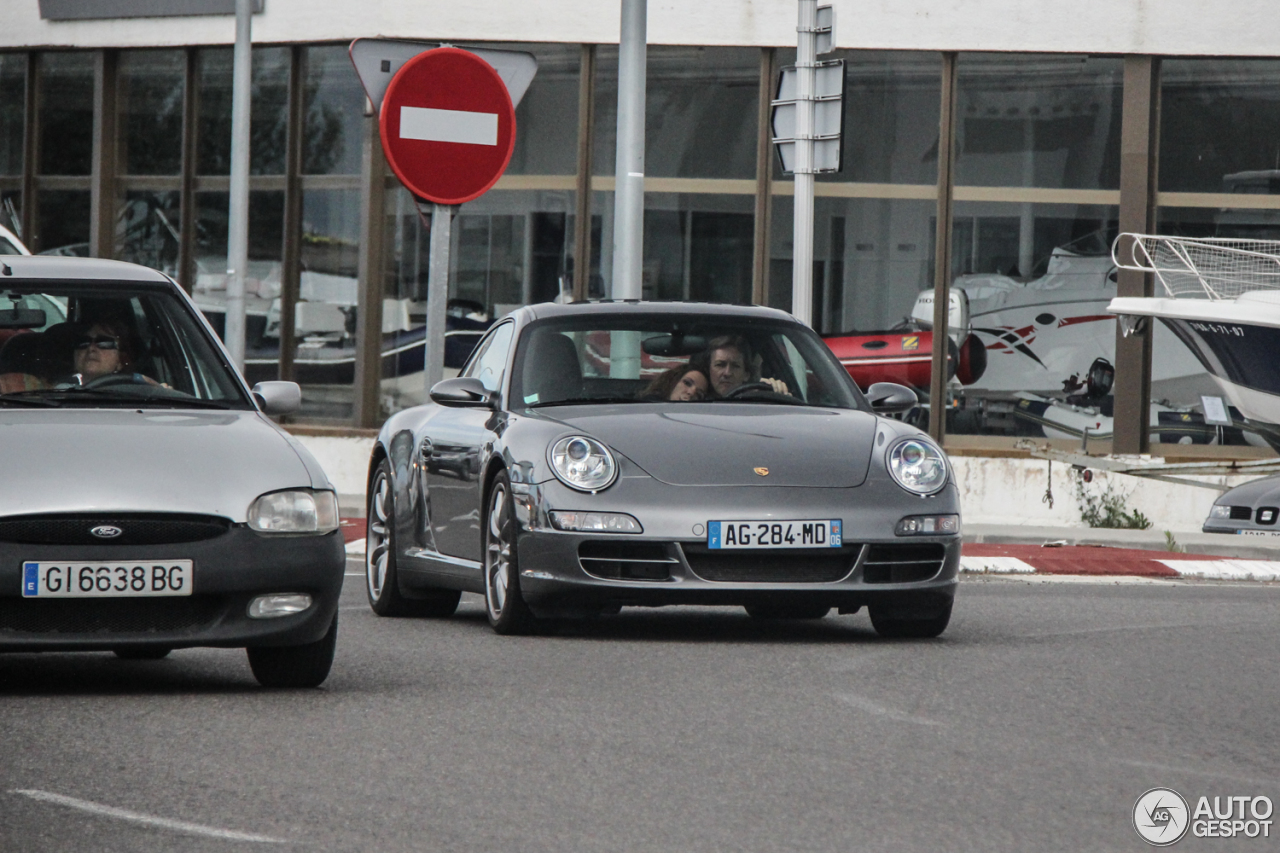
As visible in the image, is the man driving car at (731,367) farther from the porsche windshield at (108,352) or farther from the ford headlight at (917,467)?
the porsche windshield at (108,352)

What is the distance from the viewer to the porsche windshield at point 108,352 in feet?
26.6

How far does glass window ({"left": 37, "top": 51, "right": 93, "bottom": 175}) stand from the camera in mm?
24031

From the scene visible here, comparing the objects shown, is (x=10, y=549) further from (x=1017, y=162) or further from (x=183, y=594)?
(x=1017, y=162)

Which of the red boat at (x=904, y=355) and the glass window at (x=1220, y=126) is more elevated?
the glass window at (x=1220, y=126)

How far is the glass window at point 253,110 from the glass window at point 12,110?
7.89 feet

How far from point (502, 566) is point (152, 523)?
8.66ft

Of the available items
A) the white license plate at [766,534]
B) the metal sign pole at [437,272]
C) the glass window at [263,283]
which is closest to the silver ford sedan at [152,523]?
the white license plate at [766,534]

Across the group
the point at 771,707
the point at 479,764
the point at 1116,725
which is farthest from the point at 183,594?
the point at 1116,725

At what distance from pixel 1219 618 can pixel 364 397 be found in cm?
1256

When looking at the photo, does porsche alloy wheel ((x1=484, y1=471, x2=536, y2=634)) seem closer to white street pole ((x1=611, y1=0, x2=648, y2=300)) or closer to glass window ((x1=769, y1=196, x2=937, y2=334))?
white street pole ((x1=611, y1=0, x2=648, y2=300))

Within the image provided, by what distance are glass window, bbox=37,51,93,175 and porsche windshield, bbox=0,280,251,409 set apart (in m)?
15.8

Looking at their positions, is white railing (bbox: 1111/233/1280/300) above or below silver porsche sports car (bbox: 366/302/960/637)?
above

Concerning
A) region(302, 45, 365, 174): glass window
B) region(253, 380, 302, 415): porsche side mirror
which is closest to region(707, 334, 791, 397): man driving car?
region(253, 380, 302, 415): porsche side mirror

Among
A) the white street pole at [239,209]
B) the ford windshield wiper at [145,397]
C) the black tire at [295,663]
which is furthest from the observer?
the white street pole at [239,209]
